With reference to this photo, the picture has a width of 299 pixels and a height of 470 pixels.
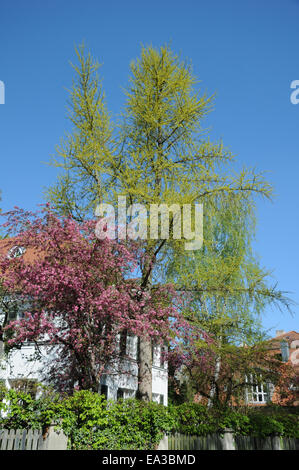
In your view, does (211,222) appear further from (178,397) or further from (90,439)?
(178,397)

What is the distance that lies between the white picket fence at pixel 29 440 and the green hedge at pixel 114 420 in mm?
177

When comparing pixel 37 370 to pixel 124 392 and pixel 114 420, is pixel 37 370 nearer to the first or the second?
pixel 124 392

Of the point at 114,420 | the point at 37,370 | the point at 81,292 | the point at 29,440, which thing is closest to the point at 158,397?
the point at 37,370

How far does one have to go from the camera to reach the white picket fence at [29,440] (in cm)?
784

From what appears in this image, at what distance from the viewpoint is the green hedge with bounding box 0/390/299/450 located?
8258mm

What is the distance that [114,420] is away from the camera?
30.4 ft

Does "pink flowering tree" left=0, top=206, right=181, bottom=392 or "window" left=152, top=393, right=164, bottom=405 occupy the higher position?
"pink flowering tree" left=0, top=206, right=181, bottom=392

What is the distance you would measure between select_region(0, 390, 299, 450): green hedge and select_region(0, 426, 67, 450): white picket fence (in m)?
0.18

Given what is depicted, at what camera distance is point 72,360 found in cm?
1532

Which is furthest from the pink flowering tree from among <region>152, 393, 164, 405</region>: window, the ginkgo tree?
<region>152, 393, 164, 405</region>: window

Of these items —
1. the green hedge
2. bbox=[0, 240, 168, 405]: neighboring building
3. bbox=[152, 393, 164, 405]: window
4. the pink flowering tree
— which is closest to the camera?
the green hedge

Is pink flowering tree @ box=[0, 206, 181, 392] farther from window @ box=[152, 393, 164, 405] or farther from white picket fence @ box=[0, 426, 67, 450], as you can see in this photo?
window @ box=[152, 393, 164, 405]
